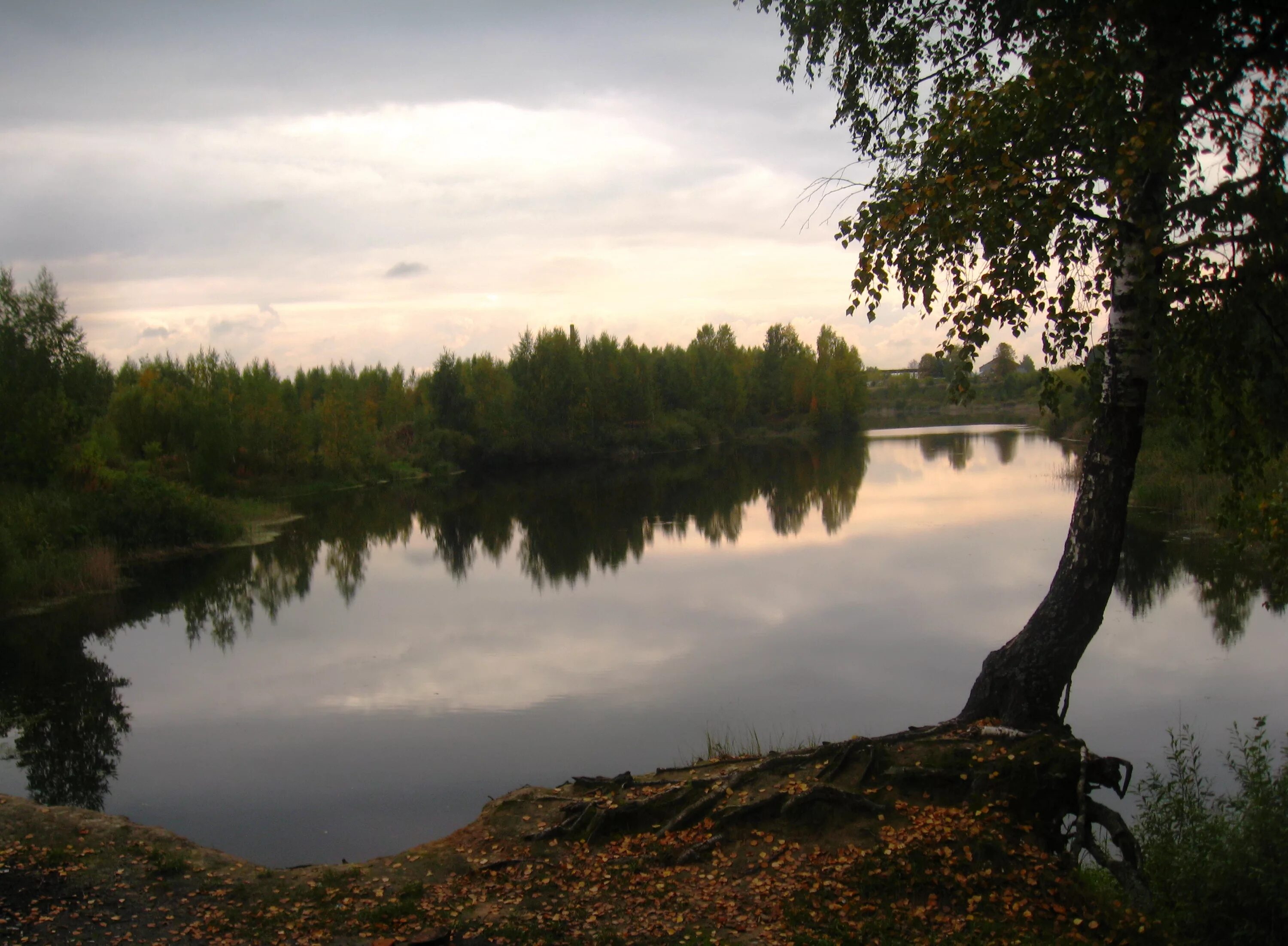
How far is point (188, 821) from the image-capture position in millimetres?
10352

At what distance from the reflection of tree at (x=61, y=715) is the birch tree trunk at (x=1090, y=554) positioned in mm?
9896

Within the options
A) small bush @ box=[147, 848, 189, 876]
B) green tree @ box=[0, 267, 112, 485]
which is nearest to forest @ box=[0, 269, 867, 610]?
green tree @ box=[0, 267, 112, 485]

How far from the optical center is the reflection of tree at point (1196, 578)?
16.3 meters

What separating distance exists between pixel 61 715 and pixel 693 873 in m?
11.8

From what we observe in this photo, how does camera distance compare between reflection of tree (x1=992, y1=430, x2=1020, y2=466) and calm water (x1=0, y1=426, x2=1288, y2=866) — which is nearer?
calm water (x1=0, y1=426, x2=1288, y2=866)

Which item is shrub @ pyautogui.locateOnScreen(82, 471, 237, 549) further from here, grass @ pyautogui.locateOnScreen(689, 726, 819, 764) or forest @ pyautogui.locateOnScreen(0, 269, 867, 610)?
grass @ pyautogui.locateOnScreen(689, 726, 819, 764)

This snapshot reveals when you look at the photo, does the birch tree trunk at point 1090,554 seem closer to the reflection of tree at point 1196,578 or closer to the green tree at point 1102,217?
the green tree at point 1102,217

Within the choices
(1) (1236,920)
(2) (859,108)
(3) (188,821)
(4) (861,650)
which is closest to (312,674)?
(3) (188,821)

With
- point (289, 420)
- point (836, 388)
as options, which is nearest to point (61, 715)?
point (289, 420)

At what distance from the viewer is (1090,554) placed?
7.34 m

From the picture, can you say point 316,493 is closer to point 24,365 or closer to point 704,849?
point 24,365

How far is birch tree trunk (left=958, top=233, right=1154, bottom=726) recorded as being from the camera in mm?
6965

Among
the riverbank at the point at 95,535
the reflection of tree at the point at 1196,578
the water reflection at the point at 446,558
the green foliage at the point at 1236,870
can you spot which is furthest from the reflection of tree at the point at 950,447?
the green foliage at the point at 1236,870

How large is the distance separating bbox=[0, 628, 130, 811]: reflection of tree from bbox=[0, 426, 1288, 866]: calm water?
0.18 ft
